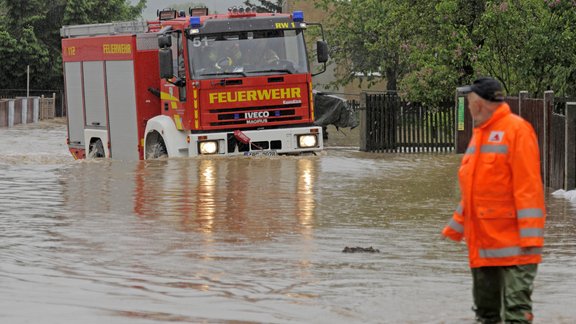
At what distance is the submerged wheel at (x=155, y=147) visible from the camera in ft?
73.2

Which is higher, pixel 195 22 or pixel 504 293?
pixel 195 22

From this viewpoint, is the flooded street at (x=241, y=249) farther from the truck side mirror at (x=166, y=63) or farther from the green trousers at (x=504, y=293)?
the truck side mirror at (x=166, y=63)

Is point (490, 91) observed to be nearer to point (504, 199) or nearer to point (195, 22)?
point (504, 199)

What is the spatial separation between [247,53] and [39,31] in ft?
179

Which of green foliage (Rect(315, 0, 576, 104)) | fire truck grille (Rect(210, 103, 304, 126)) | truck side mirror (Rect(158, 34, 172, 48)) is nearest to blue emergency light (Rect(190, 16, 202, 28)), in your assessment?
truck side mirror (Rect(158, 34, 172, 48))

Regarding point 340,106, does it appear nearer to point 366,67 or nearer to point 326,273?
point 366,67

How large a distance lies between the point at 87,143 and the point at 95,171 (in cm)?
522

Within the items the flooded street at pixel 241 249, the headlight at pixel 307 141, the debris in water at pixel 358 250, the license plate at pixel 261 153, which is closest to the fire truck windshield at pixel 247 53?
the headlight at pixel 307 141

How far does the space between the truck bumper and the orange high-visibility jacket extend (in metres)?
14.2

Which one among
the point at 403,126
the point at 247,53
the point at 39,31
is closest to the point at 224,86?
the point at 247,53

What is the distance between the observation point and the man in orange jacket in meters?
6.98

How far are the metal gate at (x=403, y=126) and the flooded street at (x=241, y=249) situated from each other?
31.4 ft

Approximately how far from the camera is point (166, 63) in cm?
2103

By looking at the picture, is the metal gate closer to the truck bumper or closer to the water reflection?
the truck bumper
